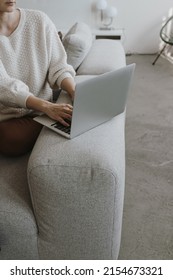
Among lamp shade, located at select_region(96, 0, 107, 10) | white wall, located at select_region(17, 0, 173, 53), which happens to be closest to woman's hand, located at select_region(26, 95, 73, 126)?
lamp shade, located at select_region(96, 0, 107, 10)

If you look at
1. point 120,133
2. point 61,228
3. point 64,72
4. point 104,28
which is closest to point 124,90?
point 120,133

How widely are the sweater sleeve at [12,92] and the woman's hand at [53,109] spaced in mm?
26

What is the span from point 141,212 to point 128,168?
373 millimetres

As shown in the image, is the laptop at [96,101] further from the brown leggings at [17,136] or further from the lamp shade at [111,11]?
the lamp shade at [111,11]

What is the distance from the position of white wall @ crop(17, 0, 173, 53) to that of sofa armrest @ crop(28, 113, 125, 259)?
10.3ft

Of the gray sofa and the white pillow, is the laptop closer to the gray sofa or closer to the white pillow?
the gray sofa

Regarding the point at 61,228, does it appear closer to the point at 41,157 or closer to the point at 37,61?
the point at 41,157

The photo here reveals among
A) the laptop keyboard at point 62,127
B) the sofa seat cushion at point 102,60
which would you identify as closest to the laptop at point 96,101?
the laptop keyboard at point 62,127

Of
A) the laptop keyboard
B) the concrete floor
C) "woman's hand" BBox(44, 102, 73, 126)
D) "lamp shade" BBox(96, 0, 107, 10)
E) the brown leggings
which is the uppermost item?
"lamp shade" BBox(96, 0, 107, 10)

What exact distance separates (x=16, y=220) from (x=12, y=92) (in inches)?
19.5

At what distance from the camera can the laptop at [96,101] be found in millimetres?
894

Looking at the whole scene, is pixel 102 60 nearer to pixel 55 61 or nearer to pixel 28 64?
pixel 55 61

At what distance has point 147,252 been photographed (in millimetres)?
1271

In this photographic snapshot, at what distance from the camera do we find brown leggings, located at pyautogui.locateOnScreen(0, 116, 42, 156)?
3.74ft
